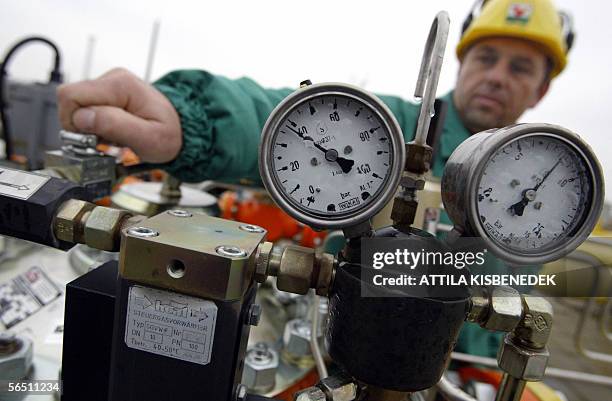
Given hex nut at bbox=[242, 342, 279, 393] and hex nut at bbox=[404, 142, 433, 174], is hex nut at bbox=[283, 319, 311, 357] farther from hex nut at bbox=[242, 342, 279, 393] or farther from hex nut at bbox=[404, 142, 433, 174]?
hex nut at bbox=[404, 142, 433, 174]

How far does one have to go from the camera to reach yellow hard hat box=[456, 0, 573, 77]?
4.05 feet

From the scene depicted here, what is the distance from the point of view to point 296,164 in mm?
406

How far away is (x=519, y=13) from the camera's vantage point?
124 cm

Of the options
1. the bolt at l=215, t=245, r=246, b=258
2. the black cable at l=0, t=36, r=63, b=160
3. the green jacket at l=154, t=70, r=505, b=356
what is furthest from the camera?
the black cable at l=0, t=36, r=63, b=160

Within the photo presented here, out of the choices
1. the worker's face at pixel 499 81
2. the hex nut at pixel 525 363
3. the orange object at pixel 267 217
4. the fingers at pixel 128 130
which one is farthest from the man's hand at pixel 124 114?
the worker's face at pixel 499 81

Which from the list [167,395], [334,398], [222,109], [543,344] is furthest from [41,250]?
[543,344]

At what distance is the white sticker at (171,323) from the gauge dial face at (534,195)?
0.94 feet

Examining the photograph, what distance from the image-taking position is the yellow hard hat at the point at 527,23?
4.05 ft

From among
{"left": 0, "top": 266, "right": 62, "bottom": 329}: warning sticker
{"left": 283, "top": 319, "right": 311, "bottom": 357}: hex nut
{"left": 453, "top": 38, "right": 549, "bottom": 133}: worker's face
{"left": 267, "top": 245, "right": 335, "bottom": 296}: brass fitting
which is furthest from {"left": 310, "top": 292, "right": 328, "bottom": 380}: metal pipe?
{"left": 453, "top": 38, "right": 549, "bottom": 133}: worker's face

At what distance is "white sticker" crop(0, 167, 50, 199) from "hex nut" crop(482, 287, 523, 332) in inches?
19.7

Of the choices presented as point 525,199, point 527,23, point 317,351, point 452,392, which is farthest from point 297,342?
point 527,23

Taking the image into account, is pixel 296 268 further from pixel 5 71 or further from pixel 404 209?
pixel 5 71

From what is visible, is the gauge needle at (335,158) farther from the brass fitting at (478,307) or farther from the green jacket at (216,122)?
the green jacket at (216,122)

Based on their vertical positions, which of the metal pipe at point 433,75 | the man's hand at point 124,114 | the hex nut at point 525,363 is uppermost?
the metal pipe at point 433,75
